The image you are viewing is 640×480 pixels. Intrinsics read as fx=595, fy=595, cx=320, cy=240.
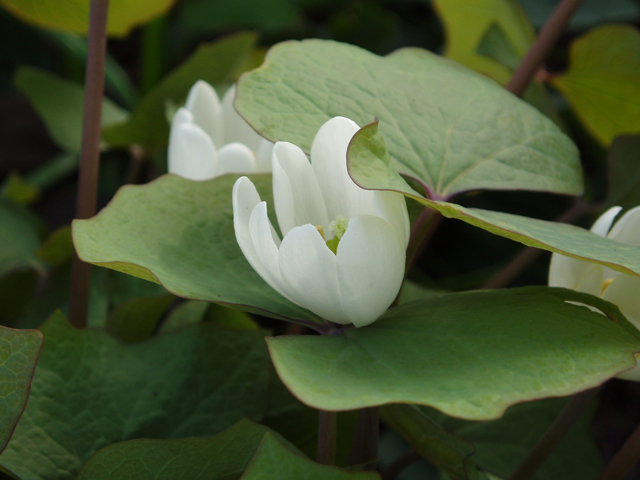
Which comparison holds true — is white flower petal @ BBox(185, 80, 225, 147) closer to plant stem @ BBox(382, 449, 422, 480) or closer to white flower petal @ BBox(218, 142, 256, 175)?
white flower petal @ BBox(218, 142, 256, 175)

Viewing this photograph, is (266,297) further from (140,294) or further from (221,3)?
(221,3)

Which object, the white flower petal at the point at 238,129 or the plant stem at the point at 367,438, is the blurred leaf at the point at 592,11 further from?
the plant stem at the point at 367,438

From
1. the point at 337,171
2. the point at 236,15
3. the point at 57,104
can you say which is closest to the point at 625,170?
the point at 337,171

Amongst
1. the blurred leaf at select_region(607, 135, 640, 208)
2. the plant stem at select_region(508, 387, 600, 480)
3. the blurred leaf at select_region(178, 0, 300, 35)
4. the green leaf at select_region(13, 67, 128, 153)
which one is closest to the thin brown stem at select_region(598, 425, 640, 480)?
the plant stem at select_region(508, 387, 600, 480)

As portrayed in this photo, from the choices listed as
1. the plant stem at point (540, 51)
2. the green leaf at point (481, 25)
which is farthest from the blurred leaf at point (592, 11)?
the plant stem at point (540, 51)

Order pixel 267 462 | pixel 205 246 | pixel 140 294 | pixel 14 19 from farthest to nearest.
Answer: pixel 14 19 < pixel 140 294 < pixel 205 246 < pixel 267 462

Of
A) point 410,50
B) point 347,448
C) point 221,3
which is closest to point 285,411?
point 347,448
